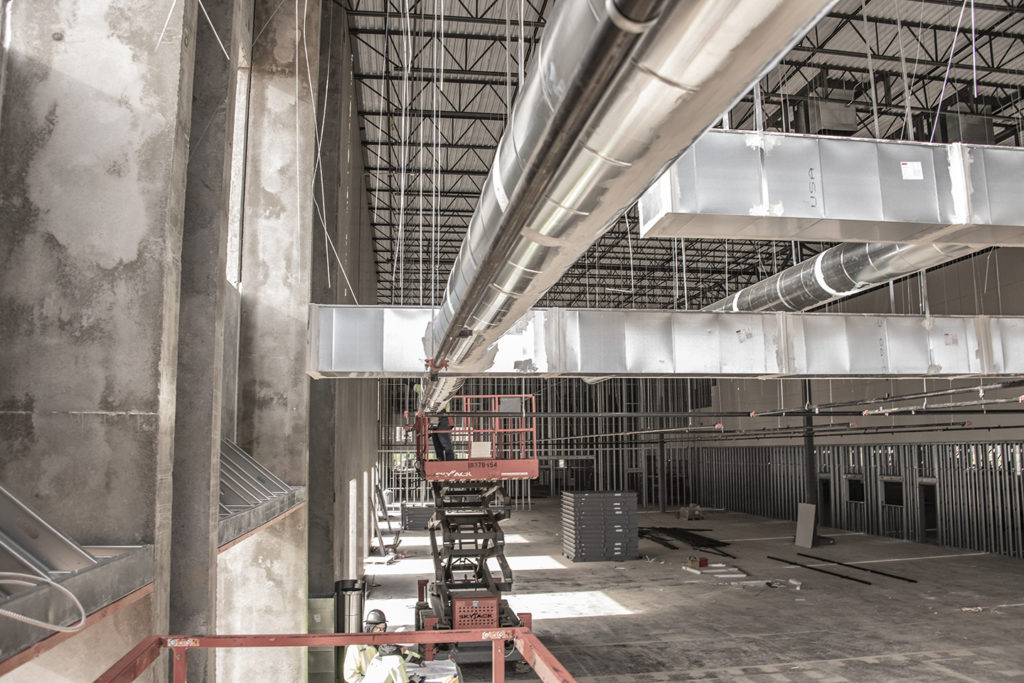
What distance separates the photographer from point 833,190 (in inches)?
298

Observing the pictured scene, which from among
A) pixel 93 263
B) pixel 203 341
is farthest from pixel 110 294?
pixel 203 341

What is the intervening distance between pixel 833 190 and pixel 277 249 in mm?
8120

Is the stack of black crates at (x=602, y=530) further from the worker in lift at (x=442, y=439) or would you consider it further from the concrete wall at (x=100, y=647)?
the concrete wall at (x=100, y=647)

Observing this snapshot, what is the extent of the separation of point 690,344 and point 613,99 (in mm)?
10304

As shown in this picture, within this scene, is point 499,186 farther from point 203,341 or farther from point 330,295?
point 330,295

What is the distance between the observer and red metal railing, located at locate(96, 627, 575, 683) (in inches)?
181

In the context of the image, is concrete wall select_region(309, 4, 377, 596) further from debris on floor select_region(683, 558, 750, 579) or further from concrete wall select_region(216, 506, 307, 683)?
debris on floor select_region(683, 558, 750, 579)

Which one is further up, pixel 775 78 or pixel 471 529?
pixel 775 78

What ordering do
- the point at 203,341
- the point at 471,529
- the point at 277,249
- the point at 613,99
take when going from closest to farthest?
the point at 613,99
the point at 203,341
the point at 277,249
the point at 471,529

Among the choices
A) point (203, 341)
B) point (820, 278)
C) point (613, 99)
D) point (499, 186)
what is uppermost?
point (820, 278)

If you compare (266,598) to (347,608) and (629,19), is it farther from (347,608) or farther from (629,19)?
(629,19)

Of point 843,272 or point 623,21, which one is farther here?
point 843,272

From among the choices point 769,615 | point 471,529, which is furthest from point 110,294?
point 769,615

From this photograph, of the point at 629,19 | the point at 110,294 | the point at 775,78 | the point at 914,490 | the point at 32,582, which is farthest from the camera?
the point at 914,490
